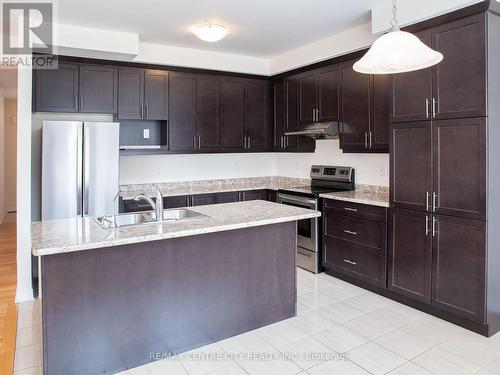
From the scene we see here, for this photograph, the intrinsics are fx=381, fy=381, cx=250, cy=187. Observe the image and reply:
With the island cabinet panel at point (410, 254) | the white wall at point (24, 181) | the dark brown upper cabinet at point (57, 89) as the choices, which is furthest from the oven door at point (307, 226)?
the white wall at point (24, 181)

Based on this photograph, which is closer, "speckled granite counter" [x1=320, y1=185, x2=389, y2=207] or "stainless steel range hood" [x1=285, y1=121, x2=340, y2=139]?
"speckled granite counter" [x1=320, y1=185, x2=389, y2=207]

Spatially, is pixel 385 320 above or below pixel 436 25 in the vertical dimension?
below

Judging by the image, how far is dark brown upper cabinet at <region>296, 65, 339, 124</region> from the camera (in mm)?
4406

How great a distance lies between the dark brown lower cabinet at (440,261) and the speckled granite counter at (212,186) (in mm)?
2039

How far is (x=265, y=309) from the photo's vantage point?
10.0ft

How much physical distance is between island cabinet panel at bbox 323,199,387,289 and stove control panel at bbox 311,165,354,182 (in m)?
0.57

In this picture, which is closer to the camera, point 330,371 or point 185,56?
point 330,371

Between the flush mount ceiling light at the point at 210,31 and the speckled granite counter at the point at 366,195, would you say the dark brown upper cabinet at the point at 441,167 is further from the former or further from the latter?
the flush mount ceiling light at the point at 210,31

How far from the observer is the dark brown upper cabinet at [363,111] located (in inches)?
150

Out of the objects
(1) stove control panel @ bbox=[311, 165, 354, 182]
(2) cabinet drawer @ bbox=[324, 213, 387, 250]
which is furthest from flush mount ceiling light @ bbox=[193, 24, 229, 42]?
(2) cabinet drawer @ bbox=[324, 213, 387, 250]

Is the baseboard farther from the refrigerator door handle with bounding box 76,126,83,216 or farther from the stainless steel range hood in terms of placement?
the stainless steel range hood

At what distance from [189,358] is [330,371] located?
0.94 metres

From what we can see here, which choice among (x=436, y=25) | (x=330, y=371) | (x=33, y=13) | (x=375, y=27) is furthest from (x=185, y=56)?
(x=330, y=371)

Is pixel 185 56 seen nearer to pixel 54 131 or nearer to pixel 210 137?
pixel 210 137
